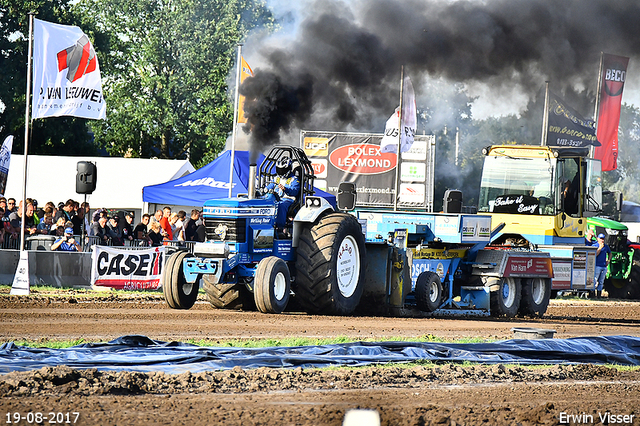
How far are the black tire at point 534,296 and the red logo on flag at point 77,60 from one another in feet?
31.0

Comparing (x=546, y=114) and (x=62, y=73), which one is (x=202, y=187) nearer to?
(x=62, y=73)

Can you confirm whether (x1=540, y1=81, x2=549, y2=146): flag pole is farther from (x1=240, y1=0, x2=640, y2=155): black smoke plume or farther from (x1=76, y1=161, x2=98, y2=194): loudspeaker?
(x1=76, y1=161, x2=98, y2=194): loudspeaker

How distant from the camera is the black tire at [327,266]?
11.8 m

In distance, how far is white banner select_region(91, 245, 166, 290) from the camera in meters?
16.0

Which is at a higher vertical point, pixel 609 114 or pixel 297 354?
pixel 609 114

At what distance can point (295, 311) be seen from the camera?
1299 centimetres

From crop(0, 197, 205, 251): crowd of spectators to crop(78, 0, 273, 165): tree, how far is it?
18.5 m

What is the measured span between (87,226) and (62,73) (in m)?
3.14

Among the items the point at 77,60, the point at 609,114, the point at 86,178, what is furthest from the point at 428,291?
the point at 609,114

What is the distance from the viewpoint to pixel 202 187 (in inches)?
841

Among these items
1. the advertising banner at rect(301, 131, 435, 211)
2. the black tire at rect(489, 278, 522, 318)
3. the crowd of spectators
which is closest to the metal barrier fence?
the crowd of spectators

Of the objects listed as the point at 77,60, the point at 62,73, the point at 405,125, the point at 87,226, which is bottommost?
the point at 87,226

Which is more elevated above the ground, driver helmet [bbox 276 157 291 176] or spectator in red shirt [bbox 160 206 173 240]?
driver helmet [bbox 276 157 291 176]

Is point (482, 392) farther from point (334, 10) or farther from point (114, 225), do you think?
point (114, 225)
